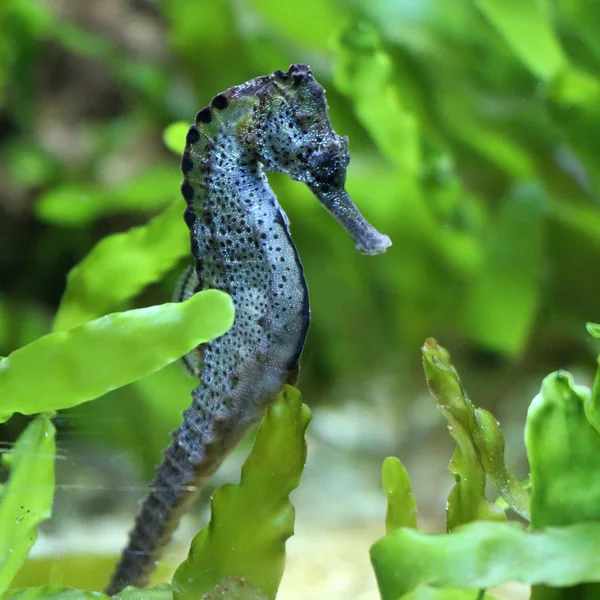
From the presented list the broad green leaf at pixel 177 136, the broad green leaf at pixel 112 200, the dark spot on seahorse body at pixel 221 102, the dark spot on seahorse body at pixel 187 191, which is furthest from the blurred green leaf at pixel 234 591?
the broad green leaf at pixel 112 200

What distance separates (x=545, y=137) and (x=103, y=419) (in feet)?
6.13

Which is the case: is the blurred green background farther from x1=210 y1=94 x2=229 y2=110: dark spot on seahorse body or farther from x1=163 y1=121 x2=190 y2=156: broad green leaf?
x1=210 y1=94 x2=229 y2=110: dark spot on seahorse body

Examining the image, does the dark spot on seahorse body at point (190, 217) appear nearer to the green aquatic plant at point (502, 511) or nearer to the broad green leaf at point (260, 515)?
the broad green leaf at point (260, 515)

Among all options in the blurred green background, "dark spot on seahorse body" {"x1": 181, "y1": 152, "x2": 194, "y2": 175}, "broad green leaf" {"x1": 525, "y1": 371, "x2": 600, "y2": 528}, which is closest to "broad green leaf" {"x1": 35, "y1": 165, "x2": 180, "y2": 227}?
the blurred green background

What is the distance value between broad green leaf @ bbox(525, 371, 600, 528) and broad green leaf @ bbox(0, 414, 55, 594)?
2.47ft

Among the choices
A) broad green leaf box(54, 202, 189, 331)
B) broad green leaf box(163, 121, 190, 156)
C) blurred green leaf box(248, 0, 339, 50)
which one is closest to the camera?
broad green leaf box(54, 202, 189, 331)

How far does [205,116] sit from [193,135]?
4 centimetres

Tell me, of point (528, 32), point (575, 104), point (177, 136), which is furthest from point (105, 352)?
point (528, 32)

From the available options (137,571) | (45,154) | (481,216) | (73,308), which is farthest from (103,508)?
(45,154)

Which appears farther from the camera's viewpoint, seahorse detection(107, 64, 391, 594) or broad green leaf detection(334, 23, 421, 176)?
broad green leaf detection(334, 23, 421, 176)

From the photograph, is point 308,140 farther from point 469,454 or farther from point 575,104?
point 575,104

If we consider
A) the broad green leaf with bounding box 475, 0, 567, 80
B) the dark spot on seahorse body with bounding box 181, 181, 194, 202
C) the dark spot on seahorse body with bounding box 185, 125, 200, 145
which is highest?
the broad green leaf with bounding box 475, 0, 567, 80

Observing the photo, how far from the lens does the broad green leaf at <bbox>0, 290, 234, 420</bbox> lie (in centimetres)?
87

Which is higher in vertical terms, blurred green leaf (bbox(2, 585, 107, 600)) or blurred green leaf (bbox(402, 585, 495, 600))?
blurred green leaf (bbox(2, 585, 107, 600))
